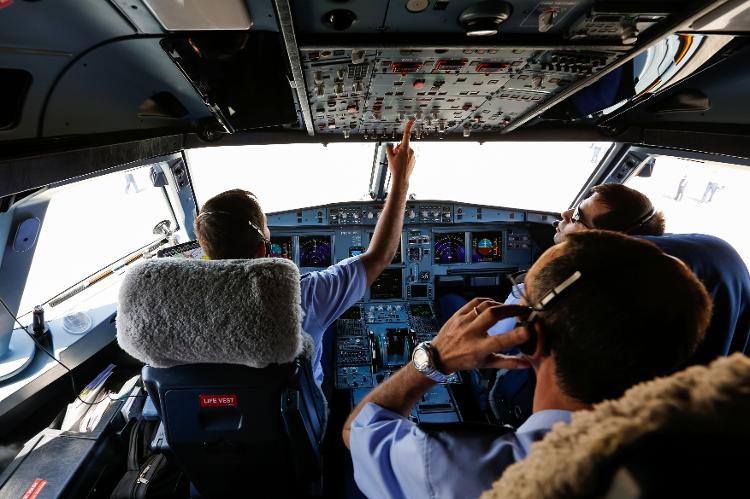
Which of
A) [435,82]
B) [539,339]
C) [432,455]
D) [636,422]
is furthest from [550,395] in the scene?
[435,82]

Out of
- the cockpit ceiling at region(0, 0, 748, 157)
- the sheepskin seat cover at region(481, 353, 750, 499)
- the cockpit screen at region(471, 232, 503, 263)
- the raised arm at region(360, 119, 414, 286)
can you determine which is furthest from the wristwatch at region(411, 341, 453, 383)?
the cockpit screen at region(471, 232, 503, 263)

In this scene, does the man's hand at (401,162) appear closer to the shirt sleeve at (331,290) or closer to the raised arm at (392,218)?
the raised arm at (392,218)

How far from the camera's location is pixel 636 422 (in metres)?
0.29

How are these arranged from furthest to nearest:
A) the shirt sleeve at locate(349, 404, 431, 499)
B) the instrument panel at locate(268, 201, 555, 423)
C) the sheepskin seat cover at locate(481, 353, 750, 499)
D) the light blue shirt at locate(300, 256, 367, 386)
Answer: the instrument panel at locate(268, 201, 555, 423), the light blue shirt at locate(300, 256, 367, 386), the shirt sleeve at locate(349, 404, 431, 499), the sheepskin seat cover at locate(481, 353, 750, 499)

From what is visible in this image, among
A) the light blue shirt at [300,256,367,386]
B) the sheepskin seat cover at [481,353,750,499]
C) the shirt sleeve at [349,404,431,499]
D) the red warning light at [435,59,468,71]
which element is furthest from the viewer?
the red warning light at [435,59,468,71]

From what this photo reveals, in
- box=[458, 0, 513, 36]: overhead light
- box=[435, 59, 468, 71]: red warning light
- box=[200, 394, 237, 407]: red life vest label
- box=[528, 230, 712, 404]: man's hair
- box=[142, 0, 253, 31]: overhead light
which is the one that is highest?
box=[142, 0, 253, 31]: overhead light

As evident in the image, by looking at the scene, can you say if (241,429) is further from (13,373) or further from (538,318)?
(13,373)

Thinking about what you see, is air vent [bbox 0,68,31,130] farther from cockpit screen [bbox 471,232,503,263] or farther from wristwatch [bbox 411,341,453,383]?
cockpit screen [bbox 471,232,503,263]

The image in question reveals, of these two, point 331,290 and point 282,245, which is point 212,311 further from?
point 282,245

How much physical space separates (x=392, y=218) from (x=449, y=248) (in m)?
2.64

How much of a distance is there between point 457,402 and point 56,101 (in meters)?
3.43

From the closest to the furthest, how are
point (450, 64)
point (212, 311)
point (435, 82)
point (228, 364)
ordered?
point (212, 311) < point (228, 364) < point (450, 64) < point (435, 82)

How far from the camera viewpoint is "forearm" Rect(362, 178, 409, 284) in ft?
5.32

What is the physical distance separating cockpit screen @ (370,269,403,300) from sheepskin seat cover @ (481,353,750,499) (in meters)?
3.71
